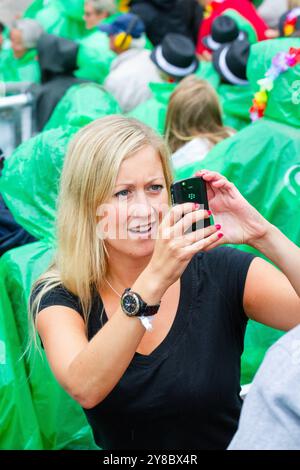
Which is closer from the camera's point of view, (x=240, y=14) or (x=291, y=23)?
(x=291, y=23)

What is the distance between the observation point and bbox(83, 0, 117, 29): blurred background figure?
6625mm

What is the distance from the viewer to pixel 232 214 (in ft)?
5.39

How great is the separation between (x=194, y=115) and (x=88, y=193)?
75.4 inches

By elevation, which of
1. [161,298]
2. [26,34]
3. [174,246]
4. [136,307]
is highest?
[174,246]

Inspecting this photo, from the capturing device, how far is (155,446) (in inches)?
65.2

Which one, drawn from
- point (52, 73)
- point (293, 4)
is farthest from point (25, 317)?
point (52, 73)

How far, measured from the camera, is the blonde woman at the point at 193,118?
3.53 meters

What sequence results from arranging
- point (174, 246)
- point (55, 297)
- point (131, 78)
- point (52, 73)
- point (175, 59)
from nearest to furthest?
1. point (174, 246)
2. point (55, 297)
3. point (175, 59)
4. point (131, 78)
5. point (52, 73)

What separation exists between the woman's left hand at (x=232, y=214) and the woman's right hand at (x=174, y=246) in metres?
0.18

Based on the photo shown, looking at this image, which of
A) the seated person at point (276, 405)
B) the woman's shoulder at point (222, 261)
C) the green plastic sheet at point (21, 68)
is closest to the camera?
the seated person at point (276, 405)

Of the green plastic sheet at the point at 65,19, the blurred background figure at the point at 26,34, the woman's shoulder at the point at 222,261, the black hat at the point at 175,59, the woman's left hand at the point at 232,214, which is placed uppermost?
the woman's left hand at the point at 232,214

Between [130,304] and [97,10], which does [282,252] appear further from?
[97,10]

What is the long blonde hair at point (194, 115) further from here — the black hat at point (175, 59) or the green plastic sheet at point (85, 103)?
the black hat at point (175, 59)

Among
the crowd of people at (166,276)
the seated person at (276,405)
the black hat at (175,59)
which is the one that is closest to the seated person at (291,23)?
the black hat at (175,59)
